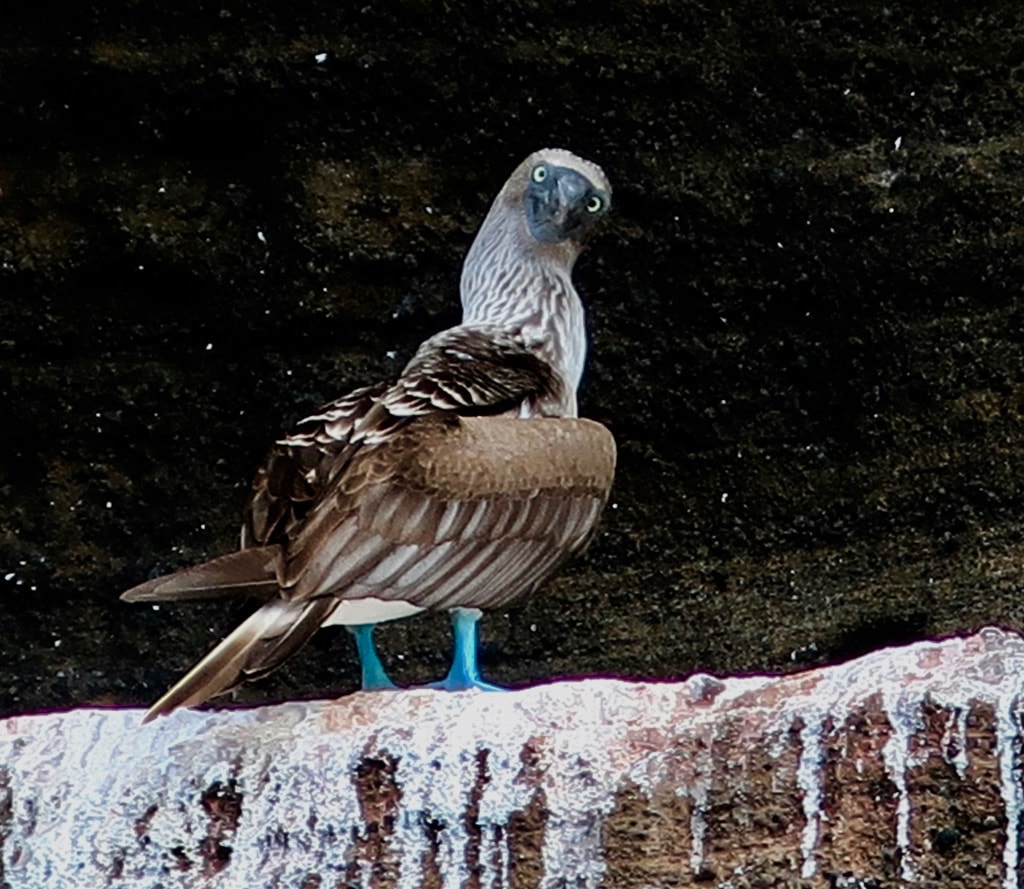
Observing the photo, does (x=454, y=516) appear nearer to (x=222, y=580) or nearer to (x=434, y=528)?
(x=434, y=528)

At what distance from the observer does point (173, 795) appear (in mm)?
3107

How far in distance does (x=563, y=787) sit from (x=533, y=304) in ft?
4.22

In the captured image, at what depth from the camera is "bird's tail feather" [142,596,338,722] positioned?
10.2ft

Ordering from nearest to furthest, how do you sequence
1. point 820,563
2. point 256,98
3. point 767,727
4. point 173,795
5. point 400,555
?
point 767,727, point 173,795, point 400,555, point 256,98, point 820,563

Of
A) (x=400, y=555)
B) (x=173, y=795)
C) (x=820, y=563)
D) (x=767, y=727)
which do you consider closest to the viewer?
(x=767, y=727)

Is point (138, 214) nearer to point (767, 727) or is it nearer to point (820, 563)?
point (820, 563)

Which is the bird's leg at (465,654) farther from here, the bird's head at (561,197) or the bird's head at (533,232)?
the bird's head at (561,197)

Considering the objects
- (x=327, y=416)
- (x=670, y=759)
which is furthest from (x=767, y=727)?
(x=327, y=416)

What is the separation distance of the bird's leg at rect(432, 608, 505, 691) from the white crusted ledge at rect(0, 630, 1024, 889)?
1.04 ft

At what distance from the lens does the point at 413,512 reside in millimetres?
3332

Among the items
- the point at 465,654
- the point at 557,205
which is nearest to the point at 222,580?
the point at 465,654

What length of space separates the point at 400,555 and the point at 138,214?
179 centimetres

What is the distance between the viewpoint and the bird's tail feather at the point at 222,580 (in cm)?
320

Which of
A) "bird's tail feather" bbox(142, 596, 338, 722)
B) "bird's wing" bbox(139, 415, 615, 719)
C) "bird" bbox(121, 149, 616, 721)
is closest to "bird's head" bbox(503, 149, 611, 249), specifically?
"bird" bbox(121, 149, 616, 721)
